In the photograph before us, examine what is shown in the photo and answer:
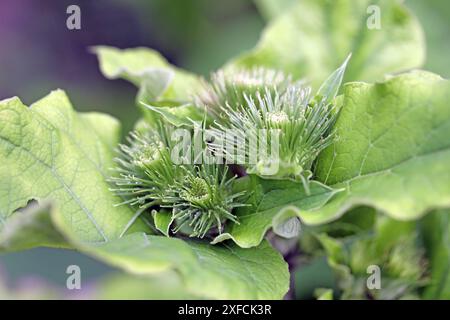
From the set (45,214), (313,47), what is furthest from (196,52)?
(45,214)

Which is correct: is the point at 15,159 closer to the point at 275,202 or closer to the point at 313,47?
the point at 275,202

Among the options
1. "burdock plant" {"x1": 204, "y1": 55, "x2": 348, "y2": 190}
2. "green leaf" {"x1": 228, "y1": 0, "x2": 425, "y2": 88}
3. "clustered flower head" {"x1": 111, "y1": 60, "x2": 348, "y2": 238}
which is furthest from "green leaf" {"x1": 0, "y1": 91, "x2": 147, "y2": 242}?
"green leaf" {"x1": 228, "y1": 0, "x2": 425, "y2": 88}

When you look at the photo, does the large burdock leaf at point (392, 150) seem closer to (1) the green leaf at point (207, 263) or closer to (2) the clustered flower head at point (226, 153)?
(2) the clustered flower head at point (226, 153)

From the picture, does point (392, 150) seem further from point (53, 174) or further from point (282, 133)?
point (53, 174)

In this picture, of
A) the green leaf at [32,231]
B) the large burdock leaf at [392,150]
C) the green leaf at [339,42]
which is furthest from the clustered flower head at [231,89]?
the green leaf at [32,231]

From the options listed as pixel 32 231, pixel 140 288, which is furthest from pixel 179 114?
pixel 140 288
